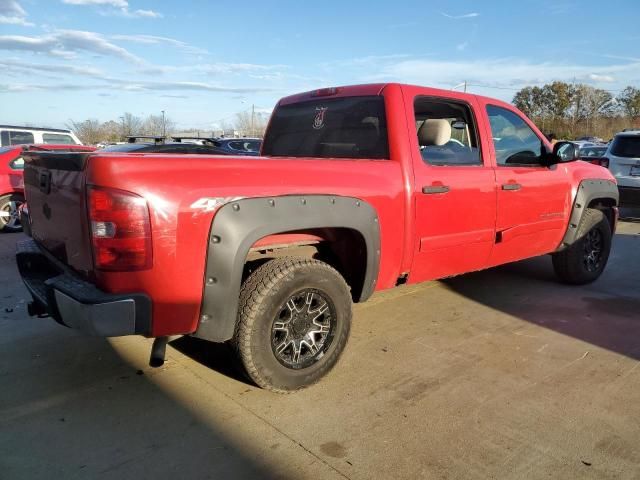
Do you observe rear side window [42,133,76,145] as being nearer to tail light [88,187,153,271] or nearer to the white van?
the white van

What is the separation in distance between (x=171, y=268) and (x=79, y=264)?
580mm

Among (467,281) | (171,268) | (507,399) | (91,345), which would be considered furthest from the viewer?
(467,281)

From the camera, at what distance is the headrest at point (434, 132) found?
3.91 meters

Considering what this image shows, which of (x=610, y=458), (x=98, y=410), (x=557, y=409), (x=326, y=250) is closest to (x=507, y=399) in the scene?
(x=557, y=409)

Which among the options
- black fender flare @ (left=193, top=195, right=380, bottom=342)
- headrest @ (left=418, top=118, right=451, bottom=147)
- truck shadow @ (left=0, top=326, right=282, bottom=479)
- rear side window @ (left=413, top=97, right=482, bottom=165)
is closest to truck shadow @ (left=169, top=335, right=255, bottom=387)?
truck shadow @ (left=0, top=326, right=282, bottom=479)

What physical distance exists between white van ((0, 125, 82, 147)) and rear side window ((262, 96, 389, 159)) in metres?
8.57

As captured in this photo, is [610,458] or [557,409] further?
[557,409]

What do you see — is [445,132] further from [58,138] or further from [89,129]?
[89,129]

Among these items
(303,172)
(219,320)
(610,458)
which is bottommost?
(610,458)

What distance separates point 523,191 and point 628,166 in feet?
21.9

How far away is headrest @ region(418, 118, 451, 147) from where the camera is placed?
3912 mm

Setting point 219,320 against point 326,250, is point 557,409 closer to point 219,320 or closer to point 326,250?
point 326,250

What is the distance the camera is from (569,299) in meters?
5.12

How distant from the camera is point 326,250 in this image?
3555 millimetres
